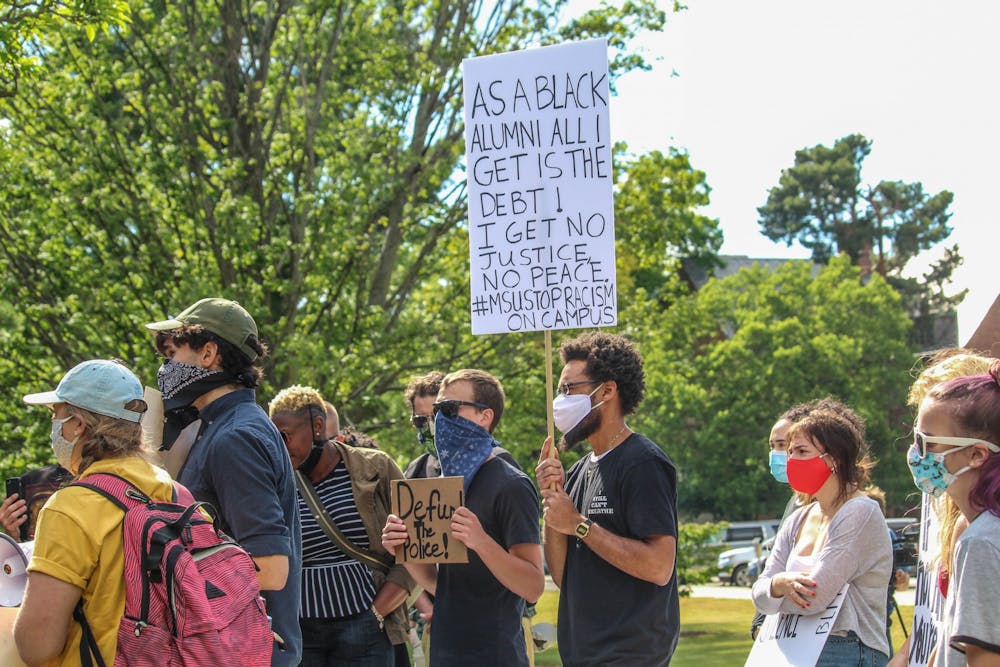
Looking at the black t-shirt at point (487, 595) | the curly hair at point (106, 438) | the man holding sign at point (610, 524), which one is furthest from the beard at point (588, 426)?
the curly hair at point (106, 438)

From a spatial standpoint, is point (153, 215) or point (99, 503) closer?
point (99, 503)

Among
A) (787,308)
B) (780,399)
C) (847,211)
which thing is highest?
(847,211)

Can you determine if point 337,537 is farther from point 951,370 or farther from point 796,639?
point 951,370

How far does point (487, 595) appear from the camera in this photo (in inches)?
200

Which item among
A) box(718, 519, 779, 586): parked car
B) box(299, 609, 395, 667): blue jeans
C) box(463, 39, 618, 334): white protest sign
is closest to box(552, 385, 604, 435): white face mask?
box(463, 39, 618, 334): white protest sign

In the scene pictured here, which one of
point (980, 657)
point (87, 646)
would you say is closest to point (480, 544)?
point (87, 646)

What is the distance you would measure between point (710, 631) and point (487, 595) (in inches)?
490

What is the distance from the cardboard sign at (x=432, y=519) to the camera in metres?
5.00

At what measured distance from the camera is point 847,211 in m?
74.9

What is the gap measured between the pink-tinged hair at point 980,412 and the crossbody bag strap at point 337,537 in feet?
9.71

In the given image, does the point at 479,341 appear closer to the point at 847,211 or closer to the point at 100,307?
the point at 100,307

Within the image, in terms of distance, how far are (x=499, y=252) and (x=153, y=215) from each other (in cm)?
834

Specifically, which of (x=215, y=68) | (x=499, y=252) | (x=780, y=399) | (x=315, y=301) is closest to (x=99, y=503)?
(x=499, y=252)

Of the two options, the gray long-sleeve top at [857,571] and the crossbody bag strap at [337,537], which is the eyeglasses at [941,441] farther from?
the crossbody bag strap at [337,537]
